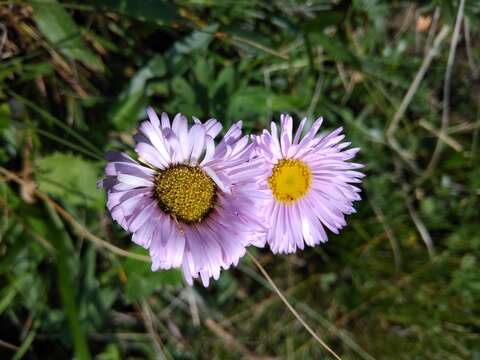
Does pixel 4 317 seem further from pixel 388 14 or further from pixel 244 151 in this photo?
pixel 388 14

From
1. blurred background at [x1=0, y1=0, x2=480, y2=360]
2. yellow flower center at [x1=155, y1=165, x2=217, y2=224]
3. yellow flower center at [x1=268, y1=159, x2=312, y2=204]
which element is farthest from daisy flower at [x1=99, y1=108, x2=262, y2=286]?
blurred background at [x1=0, y1=0, x2=480, y2=360]

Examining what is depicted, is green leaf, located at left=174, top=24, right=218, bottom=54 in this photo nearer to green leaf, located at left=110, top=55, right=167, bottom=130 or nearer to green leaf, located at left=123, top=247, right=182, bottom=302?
green leaf, located at left=110, top=55, right=167, bottom=130

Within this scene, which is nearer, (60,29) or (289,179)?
(289,179)

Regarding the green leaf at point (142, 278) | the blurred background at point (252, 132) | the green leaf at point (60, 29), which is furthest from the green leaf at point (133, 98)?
the green leaf at point (142, 278)

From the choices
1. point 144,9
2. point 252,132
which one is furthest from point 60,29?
point 252,132

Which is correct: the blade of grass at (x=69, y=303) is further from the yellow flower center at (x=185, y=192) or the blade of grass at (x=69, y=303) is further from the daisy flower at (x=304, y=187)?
the daisy flower at (x=304, y=187)

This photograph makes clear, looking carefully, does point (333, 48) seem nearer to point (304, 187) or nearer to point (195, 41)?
point (195, 41)
